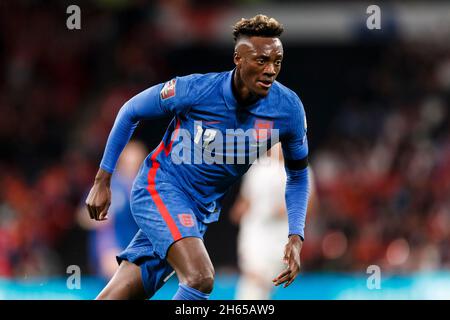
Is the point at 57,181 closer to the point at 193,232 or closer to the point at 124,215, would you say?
the point at 124,215

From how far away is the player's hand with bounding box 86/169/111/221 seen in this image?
16.6 ft

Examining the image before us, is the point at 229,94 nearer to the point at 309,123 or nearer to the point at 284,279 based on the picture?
the point at 284,279

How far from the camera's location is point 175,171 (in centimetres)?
515

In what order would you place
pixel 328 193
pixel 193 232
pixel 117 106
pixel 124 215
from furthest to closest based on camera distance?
pixel 117 106 < pixel 328 193 < pixel 124 215 < pixel 193 232

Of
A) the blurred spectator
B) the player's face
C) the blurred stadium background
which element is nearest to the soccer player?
the player's face

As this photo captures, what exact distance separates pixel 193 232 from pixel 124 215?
364 centimetres

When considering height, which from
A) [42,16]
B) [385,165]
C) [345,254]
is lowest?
[345,254]

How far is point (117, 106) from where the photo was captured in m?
13.1

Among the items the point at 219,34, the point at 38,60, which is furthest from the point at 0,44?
the point at 219,34


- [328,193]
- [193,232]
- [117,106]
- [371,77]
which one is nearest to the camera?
[193,232]

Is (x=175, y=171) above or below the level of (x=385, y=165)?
above

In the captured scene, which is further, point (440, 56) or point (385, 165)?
point (440, 56)

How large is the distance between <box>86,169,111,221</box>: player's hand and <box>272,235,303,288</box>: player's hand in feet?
Result: 3.47

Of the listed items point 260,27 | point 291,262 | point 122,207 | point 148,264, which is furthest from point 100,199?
point 122,207
